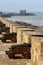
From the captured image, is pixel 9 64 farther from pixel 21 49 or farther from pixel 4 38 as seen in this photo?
pixel 4 38

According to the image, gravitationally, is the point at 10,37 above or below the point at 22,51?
below

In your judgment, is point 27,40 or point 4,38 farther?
point 4,38

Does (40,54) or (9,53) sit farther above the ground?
(40,54)

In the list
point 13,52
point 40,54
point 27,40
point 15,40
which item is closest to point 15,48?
point 13,52

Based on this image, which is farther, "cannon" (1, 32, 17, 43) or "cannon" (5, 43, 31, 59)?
"cannon" (1, 32, 17, 43)

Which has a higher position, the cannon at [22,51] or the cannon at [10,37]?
the cannon at [22,51]

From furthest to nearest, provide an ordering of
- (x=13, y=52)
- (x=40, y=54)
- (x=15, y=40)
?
(x=15, y=40) → (x=13, y=52) → (x=40, y=54)

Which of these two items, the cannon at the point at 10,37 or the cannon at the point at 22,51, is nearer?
the cannon at the point at 22,51

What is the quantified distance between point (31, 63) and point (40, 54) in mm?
1701

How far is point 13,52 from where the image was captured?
453 inches

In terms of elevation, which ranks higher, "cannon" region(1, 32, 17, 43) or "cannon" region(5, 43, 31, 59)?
"cannon" region(5, 43, 31, 59)

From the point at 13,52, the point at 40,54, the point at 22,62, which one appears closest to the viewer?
the point at 40,54

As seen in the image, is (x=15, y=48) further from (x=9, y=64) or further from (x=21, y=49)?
(x=9, y=64)

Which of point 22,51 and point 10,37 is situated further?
point 10,37
